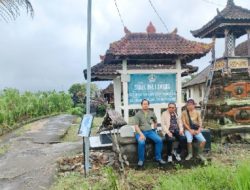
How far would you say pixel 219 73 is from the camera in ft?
47.7

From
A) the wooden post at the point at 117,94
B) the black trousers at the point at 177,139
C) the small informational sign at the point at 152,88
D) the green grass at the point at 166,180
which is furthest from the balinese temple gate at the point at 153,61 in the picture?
the green grass at the point at 166,180

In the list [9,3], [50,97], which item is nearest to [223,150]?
[9,3]

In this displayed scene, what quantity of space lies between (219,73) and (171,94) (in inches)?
164

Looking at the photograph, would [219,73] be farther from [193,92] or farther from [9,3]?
[193,92]

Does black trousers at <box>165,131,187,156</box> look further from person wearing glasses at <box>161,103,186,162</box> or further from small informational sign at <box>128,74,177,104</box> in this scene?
small informational sign at <box>128,74,177,104</box>

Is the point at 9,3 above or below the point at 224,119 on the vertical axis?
→ above

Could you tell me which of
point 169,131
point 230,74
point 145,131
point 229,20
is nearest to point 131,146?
point 145,131

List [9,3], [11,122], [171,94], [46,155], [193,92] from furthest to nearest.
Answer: [193,92] → [11,122] → [46,155] → [171,94] → [9,3]

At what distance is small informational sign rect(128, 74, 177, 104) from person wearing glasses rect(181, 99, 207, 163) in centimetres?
153

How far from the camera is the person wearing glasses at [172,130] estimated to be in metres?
9.19

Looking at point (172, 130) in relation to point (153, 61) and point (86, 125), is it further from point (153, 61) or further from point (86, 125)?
point (153, 61)

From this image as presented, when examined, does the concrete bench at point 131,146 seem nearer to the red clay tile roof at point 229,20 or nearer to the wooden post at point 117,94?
the wooden post at point 117,94

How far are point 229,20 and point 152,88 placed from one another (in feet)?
16.7

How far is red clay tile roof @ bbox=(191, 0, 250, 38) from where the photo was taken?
14.1 m
